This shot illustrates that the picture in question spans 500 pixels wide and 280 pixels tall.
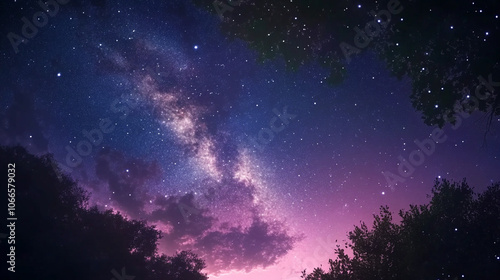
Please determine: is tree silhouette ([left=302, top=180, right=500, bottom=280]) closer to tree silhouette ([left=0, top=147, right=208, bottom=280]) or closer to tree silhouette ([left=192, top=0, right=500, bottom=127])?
tree silhouette ([left=192, top=0, right=500, bottom=127])

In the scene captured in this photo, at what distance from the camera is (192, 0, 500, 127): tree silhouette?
8625 millimetres

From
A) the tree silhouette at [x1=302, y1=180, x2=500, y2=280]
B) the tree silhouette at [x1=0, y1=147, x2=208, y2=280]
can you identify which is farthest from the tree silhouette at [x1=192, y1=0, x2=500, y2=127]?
the tree silhouette at [x1=0, y1=147, x2=208, y2=280]

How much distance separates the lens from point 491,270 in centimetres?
1386

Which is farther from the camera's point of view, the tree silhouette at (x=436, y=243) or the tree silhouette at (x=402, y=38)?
the tree silhouette at (x=436, y=243)

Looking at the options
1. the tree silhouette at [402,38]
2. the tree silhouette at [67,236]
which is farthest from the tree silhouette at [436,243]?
the tree silhouette at [67,236]

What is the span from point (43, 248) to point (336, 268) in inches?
786

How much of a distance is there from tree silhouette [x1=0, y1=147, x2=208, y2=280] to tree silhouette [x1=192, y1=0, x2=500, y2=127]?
17117 mm

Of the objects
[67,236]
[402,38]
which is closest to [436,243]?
[402,38]

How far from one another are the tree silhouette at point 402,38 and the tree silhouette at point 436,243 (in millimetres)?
9631

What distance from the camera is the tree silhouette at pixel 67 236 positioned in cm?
1525

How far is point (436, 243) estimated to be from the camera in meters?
15.4

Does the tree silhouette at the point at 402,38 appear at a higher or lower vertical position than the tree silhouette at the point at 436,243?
higher

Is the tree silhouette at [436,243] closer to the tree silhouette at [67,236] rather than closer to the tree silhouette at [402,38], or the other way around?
the tree silhouette at [402,38]

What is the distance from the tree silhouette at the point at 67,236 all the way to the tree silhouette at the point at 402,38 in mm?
17117
